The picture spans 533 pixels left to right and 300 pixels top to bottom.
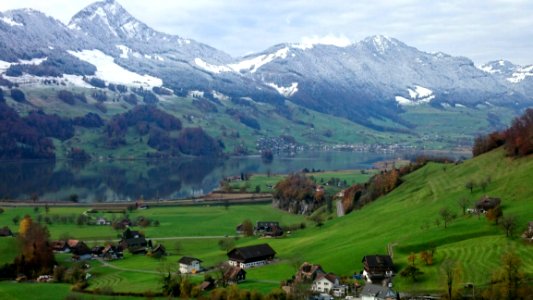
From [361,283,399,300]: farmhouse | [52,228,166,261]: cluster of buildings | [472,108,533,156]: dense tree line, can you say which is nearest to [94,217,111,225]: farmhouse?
[52,228,166,261]: cluster of buildings

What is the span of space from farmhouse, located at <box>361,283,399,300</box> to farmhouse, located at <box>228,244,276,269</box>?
21.5 metres

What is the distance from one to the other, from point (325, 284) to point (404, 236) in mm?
18738

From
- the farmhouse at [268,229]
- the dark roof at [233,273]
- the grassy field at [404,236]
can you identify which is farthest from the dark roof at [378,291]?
the farmhouse at [268,229]

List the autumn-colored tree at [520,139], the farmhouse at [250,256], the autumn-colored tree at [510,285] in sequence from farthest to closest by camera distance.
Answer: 1. the autumn-colored tree at [520,139]
2. the farmhouse at [250,256]
3. the autumn-colored tree at [510,285]

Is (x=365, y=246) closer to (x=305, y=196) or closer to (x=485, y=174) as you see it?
(x=485, y=174)

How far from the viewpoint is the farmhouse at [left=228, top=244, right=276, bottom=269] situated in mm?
75938

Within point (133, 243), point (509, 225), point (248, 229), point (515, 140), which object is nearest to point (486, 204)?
point (509, 225)

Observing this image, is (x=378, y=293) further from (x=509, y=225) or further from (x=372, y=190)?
(x=372, y=190)

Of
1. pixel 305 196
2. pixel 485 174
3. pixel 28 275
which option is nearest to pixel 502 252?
pixel 485 174

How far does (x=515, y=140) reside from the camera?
A: 103312 mm

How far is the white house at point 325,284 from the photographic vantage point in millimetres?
61406

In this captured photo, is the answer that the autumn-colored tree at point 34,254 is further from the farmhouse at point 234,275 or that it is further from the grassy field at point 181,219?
the farmhouse at point 234,275

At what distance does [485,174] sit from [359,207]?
2654 cm

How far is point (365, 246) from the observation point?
75312 millimetres
